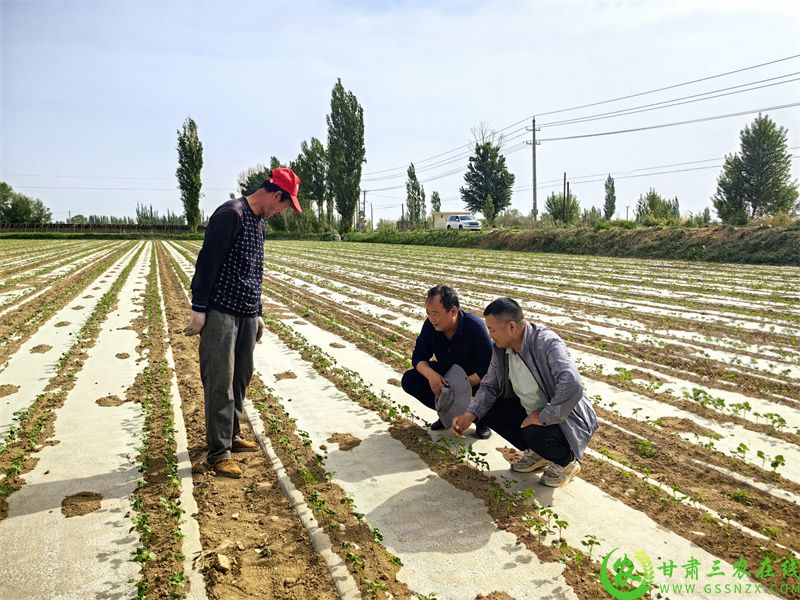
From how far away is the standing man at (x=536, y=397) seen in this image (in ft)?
10.2

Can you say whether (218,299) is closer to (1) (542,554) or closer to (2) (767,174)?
(1) (542,554)

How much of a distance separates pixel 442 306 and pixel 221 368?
1.56m

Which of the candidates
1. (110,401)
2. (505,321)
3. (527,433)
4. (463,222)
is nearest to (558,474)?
(527,433)

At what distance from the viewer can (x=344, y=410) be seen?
4.77 metres

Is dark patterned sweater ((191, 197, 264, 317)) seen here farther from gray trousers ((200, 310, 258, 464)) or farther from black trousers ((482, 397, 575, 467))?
black trousers ((482, 397, 575, 467))

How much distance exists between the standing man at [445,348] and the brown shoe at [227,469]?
147 centimetres

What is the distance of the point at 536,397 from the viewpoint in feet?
11.0

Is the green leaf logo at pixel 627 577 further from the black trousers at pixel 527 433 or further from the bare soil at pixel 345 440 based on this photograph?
the bare soil at pixel 345 440

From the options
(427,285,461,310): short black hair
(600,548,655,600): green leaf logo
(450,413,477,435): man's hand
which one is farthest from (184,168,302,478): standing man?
(600,548,655,600): green leaf logo

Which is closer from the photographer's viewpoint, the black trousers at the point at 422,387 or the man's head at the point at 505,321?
the man's head at the point at 505,321

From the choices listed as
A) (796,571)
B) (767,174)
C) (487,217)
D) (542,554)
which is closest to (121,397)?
(542,554)

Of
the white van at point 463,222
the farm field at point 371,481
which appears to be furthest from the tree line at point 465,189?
the farm field at point 371,481

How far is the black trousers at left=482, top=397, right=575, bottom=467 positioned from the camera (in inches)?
125

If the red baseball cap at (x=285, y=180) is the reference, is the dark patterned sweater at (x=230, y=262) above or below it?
below
